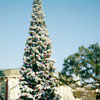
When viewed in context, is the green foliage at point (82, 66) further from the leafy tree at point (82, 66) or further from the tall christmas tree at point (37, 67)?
the tall christmas tree at point (37, 67)

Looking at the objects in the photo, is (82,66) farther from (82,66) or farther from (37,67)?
(37,67)

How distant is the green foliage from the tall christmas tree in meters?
6.79

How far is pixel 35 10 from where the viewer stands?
1992cm

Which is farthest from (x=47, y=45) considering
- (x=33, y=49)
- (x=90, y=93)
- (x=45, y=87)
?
(x=90, y=93)

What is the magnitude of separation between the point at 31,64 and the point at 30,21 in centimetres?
504

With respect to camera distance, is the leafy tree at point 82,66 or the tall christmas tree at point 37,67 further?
the leafy tree at point 82,66

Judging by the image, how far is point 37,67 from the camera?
17766 millimetres

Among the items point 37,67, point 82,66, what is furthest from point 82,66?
point 37,67

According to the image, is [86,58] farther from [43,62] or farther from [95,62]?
[43,62]

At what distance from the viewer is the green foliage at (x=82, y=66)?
23984 millimetres

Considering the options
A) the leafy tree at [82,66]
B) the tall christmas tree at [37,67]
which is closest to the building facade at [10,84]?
the leafy tree at [82,66]

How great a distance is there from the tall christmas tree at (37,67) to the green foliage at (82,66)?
6.79 metres

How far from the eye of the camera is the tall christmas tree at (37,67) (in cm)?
1703

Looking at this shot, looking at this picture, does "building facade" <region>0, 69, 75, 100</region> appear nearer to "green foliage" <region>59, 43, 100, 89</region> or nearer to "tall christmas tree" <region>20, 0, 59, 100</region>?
"green foliage" <region>59, 43, 100, 89</region>
